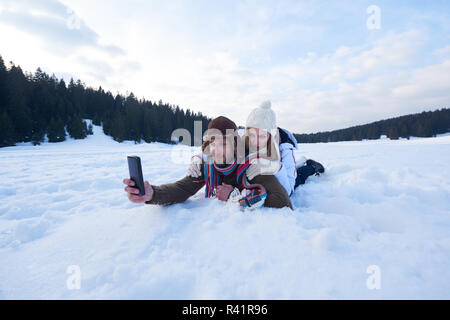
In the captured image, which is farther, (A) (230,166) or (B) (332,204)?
(B) (332,204)

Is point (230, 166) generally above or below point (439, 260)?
above

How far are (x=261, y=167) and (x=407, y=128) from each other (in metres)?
69.0

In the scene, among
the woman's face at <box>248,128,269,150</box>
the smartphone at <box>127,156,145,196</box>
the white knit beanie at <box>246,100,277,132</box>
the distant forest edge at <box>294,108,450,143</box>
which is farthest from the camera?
the distant forest edge at <box>294,108,450,143</box>

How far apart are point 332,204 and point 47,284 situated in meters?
2.99

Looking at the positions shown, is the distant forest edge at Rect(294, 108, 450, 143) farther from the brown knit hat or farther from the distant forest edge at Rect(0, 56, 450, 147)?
the brown knit hat

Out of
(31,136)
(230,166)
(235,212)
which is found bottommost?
(235,212)

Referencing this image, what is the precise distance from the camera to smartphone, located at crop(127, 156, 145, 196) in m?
1.93

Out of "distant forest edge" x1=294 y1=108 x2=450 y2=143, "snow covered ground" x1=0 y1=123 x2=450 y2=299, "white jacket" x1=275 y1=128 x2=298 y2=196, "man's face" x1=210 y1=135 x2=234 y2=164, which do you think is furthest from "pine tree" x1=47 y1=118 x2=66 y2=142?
"distant forest edge" x1=294 y1=108 x2=450 y2=143

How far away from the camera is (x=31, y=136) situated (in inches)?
955

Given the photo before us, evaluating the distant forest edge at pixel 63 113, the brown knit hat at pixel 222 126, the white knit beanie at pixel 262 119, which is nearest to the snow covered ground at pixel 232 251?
the brown knit hat at pixel 222 126

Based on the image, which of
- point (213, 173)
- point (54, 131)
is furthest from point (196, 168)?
point (54, 131)

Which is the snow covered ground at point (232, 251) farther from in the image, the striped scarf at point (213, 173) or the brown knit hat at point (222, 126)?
the brown knit hat at point (222, 126)
